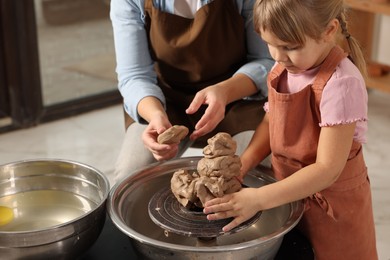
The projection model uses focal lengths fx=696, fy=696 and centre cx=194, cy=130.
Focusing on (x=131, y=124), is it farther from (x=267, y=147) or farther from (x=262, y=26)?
(x=262, y=26)

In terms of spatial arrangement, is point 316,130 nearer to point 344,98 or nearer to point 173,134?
point 344,98

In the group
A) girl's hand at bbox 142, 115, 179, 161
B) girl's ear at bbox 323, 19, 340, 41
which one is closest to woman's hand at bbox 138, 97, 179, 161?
girl's hand at bbox 142, 115, 179, 161

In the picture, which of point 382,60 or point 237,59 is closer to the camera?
point 237,59

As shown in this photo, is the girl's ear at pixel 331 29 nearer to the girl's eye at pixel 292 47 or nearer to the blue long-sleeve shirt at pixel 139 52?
the girl's eye at pixel 292 47

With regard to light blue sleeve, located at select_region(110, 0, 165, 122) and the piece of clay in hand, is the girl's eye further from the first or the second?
light blue sleeve, located at select_region(110, 0, 165, 122)

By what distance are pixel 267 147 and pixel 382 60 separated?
179cm

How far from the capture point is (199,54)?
5.27 feet

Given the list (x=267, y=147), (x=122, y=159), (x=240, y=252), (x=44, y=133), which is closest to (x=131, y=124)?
(x=122, y=159)

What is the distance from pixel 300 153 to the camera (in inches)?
50.3

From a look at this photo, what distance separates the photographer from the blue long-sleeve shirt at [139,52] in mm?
1576

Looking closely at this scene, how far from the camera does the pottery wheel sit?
3.80ft

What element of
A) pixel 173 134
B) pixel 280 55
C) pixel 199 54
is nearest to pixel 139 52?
pixel 199 54

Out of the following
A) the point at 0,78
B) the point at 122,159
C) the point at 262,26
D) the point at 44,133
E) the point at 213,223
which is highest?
the point at 262,26

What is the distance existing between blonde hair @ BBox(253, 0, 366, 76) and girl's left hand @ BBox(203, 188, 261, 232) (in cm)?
28
